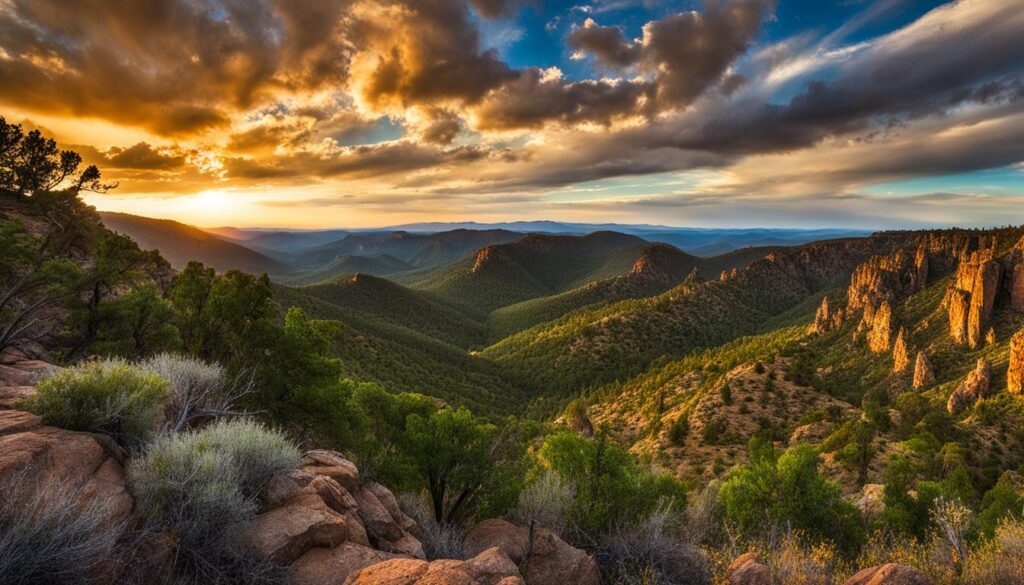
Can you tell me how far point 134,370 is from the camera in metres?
11.0

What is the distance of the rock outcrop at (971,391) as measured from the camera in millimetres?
56750

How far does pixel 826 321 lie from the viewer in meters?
120

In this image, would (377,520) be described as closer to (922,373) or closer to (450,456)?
(450,456)

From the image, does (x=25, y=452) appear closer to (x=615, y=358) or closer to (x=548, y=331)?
(x=615, y=358)

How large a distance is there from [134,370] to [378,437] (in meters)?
11.7

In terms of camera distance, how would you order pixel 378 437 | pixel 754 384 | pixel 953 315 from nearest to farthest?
1. pixel 378 437
2. pixel 754 384
3. pixel 953 315

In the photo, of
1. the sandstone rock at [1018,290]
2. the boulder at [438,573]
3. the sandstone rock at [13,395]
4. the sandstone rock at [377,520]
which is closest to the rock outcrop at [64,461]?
the sandstone rock at [13,395]

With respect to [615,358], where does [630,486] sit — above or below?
above

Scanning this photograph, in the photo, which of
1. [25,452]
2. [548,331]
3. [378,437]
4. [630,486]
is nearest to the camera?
[25,452]

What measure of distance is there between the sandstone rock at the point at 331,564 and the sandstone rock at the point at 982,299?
364 ft

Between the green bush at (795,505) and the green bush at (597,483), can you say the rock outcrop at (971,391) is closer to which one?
the green bush at (795,505)

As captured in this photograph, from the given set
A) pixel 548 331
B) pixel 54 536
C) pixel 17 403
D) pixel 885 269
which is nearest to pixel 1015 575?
pixel 54 536

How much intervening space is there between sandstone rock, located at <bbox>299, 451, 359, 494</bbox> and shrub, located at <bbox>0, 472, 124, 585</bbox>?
17.2 ft

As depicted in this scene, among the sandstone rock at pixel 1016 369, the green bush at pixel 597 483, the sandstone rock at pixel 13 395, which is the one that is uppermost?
the sandstone rock at pixel 13 395
